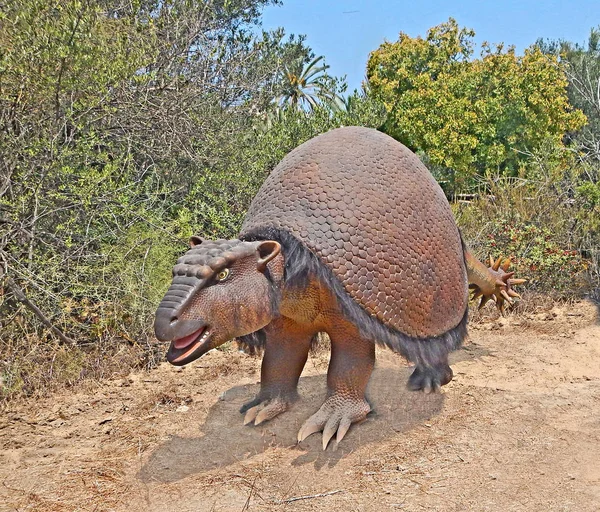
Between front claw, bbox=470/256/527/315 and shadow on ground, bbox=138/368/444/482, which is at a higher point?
front claw, bbox=470/256/527/315

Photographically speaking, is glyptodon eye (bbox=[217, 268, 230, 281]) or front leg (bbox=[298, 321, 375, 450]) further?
front leg (bbox=[298, 321, 375, 450])

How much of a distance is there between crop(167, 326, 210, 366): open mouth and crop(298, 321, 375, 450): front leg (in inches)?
35.2

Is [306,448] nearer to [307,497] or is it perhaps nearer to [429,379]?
[307,497]

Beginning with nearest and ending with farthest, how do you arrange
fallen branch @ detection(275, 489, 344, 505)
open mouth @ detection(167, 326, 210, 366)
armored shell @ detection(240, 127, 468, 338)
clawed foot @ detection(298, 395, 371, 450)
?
open mouth @ detection(167, 326, 210, 366), fallen branch @ detection(275, 489, 344, 505), armored shell @ detection(240, 127, 468, 338), clawed foot @ detection(298, 395, 371, 450)

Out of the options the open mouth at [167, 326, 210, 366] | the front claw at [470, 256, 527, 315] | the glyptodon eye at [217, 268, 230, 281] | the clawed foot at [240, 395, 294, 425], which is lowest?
the clawed foot at [240, 395, 294, 425]

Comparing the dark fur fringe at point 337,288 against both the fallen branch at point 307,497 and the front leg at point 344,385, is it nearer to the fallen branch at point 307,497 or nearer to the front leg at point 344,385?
the front leg at point 344,385

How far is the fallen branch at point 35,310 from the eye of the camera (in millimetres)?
4223

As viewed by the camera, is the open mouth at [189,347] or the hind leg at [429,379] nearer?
the open mouth at [189,347]

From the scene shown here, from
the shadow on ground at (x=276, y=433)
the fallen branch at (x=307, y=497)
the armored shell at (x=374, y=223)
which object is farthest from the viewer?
the shadow on ground at (x=276, y=433)

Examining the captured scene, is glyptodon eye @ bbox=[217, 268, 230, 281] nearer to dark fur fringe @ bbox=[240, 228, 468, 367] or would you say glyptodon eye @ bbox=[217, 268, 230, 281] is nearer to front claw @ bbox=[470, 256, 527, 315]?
dark fur fringe @ bbox=[240, 228, 468, 367]

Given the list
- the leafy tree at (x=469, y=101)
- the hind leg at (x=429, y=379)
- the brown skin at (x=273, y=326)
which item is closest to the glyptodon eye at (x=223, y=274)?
the brown skin at (x=273, y=326)

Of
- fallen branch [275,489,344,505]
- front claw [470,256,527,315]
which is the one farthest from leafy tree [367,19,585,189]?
fallen branch [275,489,344,505]

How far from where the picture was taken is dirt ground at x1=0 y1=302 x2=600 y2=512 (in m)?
2.65

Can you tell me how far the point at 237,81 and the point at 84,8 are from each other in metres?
2.92
